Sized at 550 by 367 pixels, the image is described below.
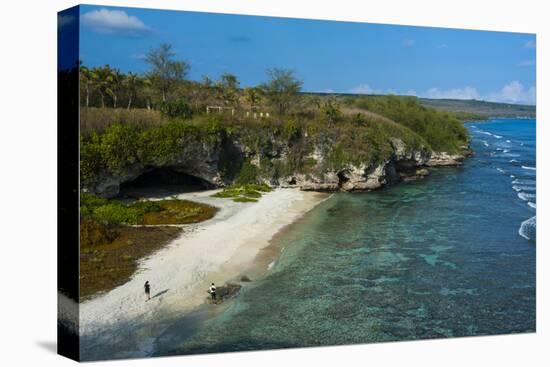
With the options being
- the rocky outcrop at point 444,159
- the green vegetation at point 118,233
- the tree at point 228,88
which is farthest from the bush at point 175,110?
the rocky outcrop at point 444,159

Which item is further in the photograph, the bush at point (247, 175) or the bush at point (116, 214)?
the bush at point (247, 175)

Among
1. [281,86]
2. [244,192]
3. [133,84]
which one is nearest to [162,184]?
[244,192]

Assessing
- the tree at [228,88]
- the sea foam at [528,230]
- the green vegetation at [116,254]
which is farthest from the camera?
the sea foam at [528,230]

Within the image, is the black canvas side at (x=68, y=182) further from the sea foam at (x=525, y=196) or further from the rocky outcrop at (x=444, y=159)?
the rocky outcrop at (x=444, y=159)

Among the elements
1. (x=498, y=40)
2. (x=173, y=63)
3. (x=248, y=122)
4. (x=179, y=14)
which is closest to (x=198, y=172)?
(x=248, y=122)

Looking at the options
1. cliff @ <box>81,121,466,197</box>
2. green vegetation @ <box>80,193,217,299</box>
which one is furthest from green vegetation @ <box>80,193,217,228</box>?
cliff @ <box>81,121,466,197</box>

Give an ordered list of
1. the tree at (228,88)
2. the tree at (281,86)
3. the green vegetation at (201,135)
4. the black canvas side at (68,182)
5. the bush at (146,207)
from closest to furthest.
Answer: the black canvas side at (68,182)
the green vegetation at (201,135)
the tree at (281,86)
the tree at (228,88)
the bush at (146,207)

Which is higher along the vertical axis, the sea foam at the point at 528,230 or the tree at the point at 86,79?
the tree at the point at 86,79
